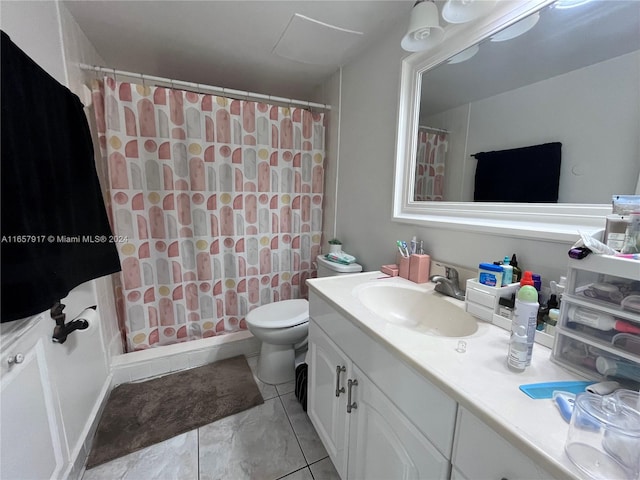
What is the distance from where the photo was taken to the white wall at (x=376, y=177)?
1081mm

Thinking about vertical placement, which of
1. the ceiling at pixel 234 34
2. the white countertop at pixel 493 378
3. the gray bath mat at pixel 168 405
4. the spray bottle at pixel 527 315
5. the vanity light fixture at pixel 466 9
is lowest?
the gray bath mat at pixel 168 405

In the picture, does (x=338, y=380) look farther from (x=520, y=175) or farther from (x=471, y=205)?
(x=520, y=175)

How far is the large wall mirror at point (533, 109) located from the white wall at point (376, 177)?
9 centimetres

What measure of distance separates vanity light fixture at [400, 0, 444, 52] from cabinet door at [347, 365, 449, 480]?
128cm

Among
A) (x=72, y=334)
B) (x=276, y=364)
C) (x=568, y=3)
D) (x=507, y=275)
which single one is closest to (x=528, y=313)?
(x=507, y=275)

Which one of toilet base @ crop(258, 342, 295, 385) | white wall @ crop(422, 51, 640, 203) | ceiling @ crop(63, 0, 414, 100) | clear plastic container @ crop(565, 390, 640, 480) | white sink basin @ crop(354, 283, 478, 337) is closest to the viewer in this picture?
clear plastic container @ crop(565, 390, 640, 480)

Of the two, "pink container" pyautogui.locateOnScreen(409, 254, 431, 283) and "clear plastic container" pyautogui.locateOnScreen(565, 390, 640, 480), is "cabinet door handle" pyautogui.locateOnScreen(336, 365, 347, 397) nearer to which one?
"pink container" pyautogui.locateOnScreen(409, 254, 431, 283)

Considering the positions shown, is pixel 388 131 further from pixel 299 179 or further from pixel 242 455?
pixel 242 455

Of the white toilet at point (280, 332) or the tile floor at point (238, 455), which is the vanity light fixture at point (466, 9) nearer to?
the white toilet at point (280, 332)

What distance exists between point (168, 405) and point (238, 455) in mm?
550

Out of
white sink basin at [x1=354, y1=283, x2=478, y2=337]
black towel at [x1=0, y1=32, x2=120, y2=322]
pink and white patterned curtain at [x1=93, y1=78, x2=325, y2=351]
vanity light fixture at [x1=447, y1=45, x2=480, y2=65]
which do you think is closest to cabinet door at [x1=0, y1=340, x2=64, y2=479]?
black towel at [x1=0, y1=32, x2=120, y2=322]

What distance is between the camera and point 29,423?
0.81m

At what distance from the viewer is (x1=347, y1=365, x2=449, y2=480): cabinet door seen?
62cm

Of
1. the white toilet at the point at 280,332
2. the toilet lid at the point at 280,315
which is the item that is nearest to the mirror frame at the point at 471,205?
the white toilet at the point at 280,332
